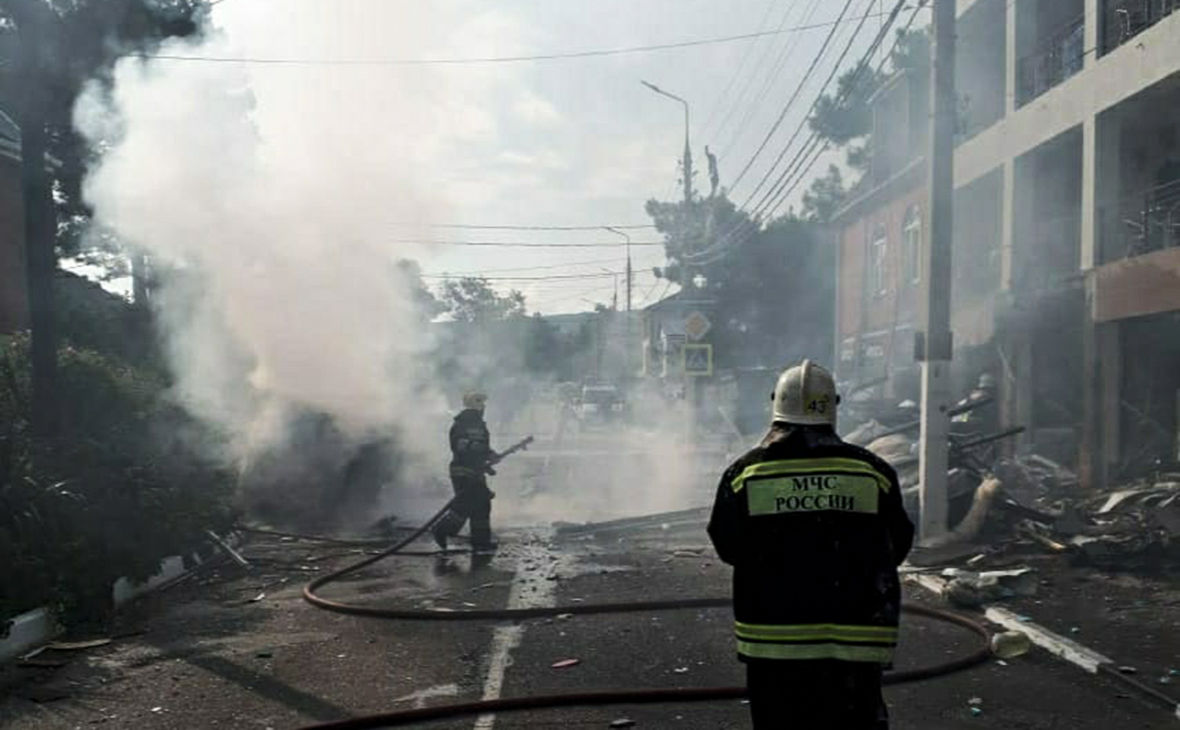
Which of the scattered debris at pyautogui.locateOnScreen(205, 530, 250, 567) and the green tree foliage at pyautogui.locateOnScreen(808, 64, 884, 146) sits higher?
the green tree foliage at pyautogui.locateOnScreen(808, 64, 884, 146)

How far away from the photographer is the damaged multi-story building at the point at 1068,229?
1497 cm

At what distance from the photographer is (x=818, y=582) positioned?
3.59 m

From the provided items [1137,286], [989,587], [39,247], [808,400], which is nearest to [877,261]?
[1137,286]

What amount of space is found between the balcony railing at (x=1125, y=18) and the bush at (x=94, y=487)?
13.7 m

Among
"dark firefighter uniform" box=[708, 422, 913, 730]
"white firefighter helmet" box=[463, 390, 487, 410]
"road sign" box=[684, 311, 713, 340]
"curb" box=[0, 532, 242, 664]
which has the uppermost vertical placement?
"road sign" box=[684, 311, 713, 340]

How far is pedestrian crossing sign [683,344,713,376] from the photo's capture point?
20.5m

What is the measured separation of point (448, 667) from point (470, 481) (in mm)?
5231

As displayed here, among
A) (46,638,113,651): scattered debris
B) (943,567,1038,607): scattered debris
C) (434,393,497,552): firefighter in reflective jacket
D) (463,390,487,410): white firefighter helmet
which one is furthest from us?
(463,390,487,410): white firefighter helmet

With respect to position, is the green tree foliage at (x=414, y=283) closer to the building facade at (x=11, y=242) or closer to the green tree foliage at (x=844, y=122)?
the building facade at (x=11, y=242)

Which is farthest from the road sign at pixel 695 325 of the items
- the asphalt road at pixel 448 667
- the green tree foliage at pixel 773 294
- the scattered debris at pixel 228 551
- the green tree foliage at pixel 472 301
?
the green tree foliage at pixel 472 301

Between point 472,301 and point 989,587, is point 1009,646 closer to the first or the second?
point 989,587

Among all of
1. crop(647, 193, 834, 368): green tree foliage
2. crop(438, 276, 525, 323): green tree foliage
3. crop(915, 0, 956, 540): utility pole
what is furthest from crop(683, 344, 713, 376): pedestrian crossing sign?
crop(438, 276, 525, 323): green tree foliage

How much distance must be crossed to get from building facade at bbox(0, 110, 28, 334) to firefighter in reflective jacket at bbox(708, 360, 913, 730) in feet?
66.4

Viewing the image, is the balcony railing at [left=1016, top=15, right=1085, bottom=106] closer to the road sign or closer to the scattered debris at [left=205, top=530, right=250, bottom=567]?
the road sign
